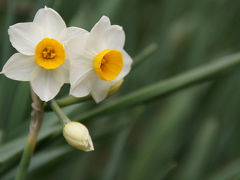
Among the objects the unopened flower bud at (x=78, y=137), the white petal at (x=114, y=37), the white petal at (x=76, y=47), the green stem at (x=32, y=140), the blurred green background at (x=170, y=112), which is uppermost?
the blurred green background at (x=170, y=112)

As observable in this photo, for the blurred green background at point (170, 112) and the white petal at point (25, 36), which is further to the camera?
the blurred green background at point (170, 112)

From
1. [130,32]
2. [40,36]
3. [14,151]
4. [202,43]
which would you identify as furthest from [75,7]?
[202,43]

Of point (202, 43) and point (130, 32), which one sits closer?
point (130, 32)

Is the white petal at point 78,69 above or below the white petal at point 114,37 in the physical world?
below

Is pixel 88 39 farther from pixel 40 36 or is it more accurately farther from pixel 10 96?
pixel 10 96

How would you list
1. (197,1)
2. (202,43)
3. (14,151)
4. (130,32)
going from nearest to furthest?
(14,151) < (130,32) < (202,43) < (197,1)

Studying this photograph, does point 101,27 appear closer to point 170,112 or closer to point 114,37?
point 114,37

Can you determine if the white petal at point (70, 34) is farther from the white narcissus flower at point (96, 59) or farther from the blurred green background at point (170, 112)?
the blurred green background at point (170, 112)

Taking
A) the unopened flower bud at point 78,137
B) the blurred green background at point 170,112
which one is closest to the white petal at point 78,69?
the unopened flower bud at point 78,137

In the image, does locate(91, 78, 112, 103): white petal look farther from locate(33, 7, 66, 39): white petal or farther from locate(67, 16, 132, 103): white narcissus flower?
locate(33, 7, 66, 39): white petal
